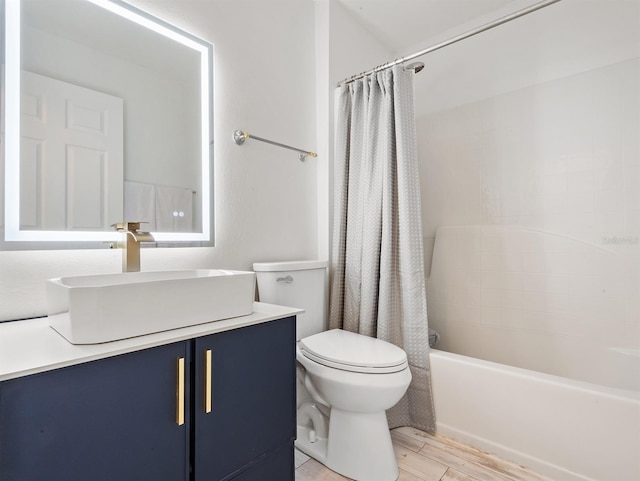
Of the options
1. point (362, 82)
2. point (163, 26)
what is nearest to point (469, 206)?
point (362, 82)

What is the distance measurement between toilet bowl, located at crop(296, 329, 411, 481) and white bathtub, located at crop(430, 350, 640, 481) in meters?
0.38

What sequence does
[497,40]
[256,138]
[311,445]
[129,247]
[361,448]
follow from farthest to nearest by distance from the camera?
1. [497,40]
2. [256,138]
3. [311,445]
4. [361,448]
5. [129,247]

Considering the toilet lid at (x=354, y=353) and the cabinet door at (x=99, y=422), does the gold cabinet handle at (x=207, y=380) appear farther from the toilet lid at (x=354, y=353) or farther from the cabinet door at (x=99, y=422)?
the toilet lid at (x=354, y=353)

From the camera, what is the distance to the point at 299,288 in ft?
5.35

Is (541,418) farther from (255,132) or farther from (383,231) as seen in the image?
(255,132)

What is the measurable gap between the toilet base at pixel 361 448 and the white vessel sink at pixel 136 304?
68 cm

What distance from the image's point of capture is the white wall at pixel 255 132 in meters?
1.38

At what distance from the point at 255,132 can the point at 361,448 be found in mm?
1459

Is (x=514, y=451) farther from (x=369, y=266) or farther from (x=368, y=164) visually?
(x=368, y=164)

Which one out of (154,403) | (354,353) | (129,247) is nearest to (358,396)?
(354,353)

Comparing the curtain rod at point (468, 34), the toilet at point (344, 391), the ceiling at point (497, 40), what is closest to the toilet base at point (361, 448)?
the toilet at point (344, 391)

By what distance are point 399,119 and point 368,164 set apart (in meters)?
0.26

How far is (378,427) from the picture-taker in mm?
1326

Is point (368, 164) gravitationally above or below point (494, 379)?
above
